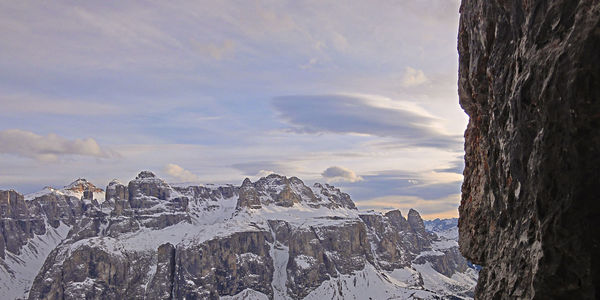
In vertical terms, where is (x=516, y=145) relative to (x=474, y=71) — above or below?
below

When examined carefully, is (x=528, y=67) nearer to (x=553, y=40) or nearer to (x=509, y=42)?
(x=553, y=40)

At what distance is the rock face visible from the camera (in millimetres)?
12359

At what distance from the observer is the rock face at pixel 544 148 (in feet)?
40.5

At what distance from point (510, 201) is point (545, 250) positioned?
346 centimetres

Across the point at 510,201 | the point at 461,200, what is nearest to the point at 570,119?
the point at 510,201

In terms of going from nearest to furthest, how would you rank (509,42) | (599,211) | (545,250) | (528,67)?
(599,211) → (545,250) → (528,67) → (509,42)

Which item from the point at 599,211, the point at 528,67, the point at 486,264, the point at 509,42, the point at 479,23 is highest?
the point at 479,23

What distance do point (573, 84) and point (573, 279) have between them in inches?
186

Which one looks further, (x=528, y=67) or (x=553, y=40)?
(x=528, y=67)

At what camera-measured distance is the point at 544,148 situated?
43.8ft

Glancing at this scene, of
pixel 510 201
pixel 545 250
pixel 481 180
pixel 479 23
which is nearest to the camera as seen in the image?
pixel 545 250

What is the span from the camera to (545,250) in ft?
43.3

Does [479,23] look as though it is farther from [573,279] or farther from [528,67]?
[573,279]

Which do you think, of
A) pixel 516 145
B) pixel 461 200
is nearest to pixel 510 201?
pixel 516 145
